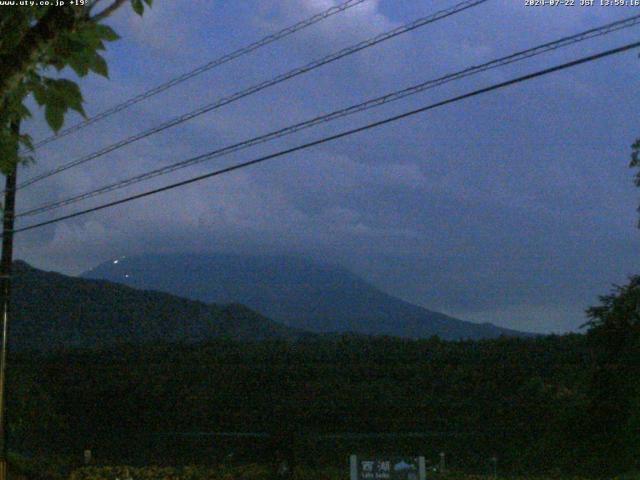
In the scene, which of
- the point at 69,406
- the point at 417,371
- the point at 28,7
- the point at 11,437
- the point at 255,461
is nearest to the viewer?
the point at 28,7

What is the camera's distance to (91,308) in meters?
38.9

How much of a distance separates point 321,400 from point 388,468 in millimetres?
13074

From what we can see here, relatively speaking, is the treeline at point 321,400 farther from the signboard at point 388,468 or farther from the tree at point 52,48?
Result: the tree at point 52,48

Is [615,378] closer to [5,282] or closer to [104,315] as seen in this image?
[5,282]

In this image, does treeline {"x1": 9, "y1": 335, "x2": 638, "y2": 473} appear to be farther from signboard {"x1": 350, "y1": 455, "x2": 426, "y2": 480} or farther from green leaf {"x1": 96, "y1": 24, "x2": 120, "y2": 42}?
green leaf {"x1": 96, "y1": 24, "x2": 120, "y2": 42}

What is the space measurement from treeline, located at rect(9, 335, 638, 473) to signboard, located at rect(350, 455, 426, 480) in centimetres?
547

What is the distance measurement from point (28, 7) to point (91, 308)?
35.4 metres

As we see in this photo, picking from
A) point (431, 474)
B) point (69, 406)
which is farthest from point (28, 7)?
point (69, 406)

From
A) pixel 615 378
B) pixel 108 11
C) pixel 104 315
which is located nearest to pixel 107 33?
pixel 108 11

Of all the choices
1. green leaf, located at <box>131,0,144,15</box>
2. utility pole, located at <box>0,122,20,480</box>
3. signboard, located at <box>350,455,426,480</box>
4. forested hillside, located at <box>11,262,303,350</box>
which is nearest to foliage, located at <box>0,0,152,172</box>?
green leaf, located at <box>131,0,144,15</box>

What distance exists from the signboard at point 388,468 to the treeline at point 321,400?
5465mm

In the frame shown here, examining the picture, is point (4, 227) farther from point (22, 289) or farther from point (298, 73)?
point (22, 289)

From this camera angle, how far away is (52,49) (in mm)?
4535

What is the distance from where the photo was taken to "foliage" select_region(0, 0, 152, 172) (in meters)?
4.37
